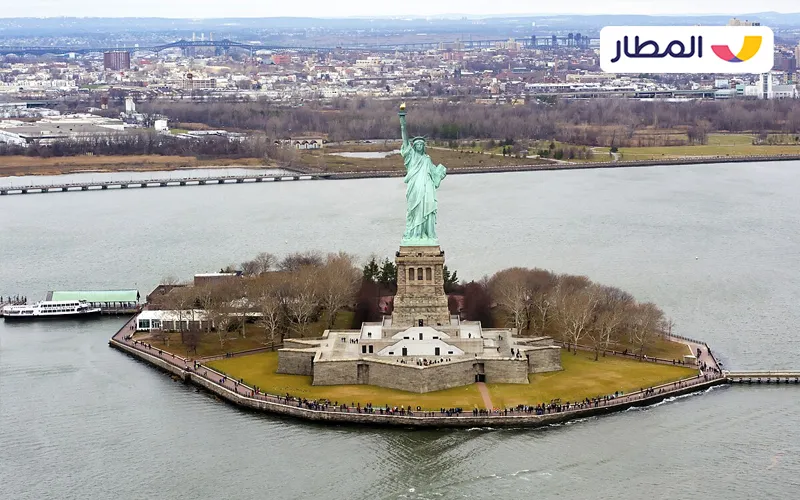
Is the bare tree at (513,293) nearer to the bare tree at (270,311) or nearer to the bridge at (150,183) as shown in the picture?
the bare tree at (270,311)

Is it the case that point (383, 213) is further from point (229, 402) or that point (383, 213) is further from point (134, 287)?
point (229, 402)

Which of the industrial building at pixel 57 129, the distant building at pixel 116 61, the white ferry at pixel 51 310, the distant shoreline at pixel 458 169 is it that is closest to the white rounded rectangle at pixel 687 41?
the distant shoreline at pixel 458 169

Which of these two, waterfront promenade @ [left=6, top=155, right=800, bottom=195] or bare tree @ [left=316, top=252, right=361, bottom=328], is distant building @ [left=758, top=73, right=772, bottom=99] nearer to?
waterfront promenade @ [left=6, top=155, right=800, bottom=195]

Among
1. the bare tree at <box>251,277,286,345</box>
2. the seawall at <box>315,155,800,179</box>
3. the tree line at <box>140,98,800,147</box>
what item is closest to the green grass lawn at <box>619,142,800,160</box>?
the seawall at <box>315,155,800,179</box>

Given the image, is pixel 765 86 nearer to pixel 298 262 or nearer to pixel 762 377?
pixel 298 262

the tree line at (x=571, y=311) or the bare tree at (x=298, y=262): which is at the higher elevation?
the bare tree at (x=298, y=262)

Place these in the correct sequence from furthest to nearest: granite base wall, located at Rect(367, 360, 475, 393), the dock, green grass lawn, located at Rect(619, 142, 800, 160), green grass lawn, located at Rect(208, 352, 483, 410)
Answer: green grass lawn, located at Rect(619, 142, 800, 160) → the dock → granite base wall, located at Rect(367, 360, 475, 393) → green grass lawn, located at Rect(208, 352, 483, 410)

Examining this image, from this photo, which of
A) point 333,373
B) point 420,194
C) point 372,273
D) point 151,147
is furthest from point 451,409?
point 151,147
